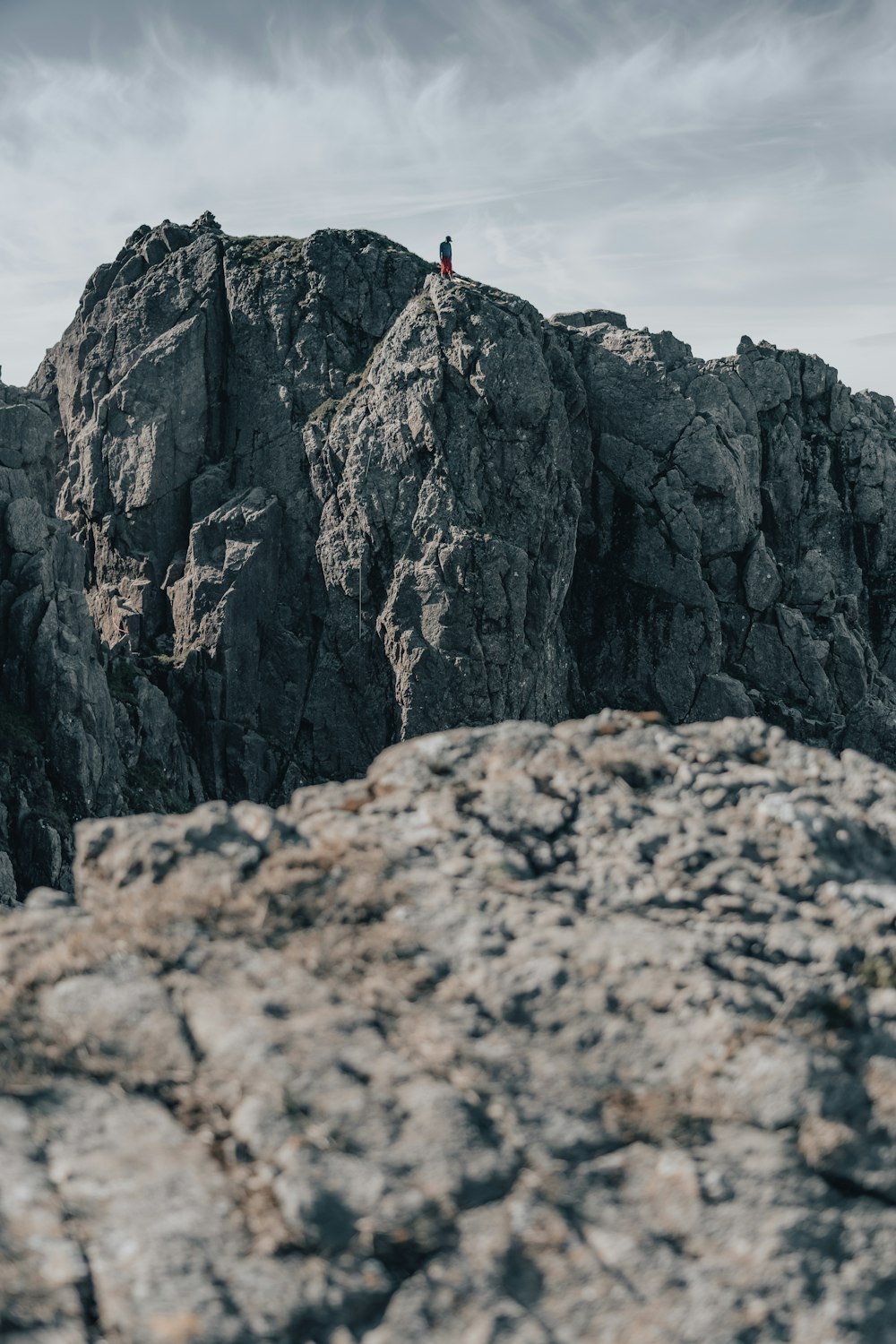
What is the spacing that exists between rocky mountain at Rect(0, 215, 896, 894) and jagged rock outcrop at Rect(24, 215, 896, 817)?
265mm

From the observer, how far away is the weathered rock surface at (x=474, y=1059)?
374 inches

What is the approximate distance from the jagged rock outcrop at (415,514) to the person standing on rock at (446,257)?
5.25ft

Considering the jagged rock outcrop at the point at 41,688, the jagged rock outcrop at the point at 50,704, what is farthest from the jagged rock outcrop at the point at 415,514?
the jagged rock outcrop at the point at 41,688

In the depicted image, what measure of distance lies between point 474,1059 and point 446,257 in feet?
298

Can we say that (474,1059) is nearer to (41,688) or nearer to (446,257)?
(41,688)

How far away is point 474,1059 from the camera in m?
11.1

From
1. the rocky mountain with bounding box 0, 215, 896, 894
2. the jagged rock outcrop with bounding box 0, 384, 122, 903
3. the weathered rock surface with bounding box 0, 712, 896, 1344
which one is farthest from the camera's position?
the rocky mountain with bounding box 0, 215, 896, 894

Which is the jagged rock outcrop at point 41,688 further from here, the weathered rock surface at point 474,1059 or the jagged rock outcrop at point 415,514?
the weathered rock surface at point 474,1059

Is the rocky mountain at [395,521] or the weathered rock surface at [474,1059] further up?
the rocky mountain at [395,521]

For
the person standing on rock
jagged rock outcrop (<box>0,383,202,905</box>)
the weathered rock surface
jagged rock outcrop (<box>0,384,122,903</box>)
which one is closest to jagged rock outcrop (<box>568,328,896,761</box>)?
the person standing on rock

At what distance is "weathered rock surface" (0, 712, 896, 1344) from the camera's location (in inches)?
374

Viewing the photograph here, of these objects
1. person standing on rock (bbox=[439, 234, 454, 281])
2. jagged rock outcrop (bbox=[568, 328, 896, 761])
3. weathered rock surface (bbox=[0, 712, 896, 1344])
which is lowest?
weathered rock surface (bbox=[0, 712, 896, 1344])

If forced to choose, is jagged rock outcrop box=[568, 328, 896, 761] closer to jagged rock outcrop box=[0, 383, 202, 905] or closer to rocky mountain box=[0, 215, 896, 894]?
rocky mountain box=[0, 215, 896, 894]

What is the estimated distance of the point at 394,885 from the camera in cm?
1268
